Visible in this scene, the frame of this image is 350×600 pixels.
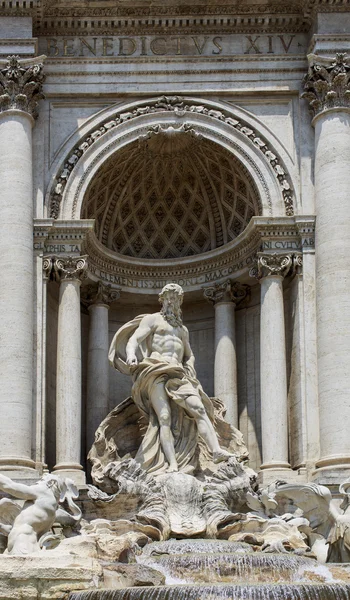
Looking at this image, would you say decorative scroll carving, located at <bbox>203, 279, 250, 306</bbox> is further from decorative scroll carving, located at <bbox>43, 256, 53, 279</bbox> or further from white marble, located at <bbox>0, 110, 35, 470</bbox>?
white marble, located at <bbox>0, 110, 35, 470</bbox>

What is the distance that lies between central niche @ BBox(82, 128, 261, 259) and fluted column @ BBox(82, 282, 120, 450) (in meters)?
1.39

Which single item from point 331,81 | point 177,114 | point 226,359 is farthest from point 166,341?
point 331,81

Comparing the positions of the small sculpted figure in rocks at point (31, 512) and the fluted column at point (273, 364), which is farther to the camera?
the fluted column at point (273, 364)

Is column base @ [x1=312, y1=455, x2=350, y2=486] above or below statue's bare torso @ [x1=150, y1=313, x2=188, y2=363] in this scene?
below

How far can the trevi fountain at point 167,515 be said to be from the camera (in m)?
18.4

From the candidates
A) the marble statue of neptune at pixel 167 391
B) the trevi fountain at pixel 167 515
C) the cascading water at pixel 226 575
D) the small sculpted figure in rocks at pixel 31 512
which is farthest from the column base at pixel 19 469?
the cascading water at pixel 226 575

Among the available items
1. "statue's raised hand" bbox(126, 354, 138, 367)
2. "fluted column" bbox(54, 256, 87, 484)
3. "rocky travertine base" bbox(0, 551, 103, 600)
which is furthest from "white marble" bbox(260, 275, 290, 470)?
"rocky travertine base" bbox(0, 551, 103, 600)

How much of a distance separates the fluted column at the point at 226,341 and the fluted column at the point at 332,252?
107 inches

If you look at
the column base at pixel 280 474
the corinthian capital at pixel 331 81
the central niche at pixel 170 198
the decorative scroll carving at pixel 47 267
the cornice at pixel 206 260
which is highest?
the corinthian capital at pixel 331 81

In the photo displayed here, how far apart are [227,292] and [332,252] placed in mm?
3316

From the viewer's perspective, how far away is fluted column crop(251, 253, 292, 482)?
26.9m

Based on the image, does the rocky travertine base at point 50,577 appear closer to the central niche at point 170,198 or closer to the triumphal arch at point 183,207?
the triumphal arch at point 183,207

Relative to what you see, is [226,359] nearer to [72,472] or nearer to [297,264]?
[297,264]

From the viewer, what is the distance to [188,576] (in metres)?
21.3
